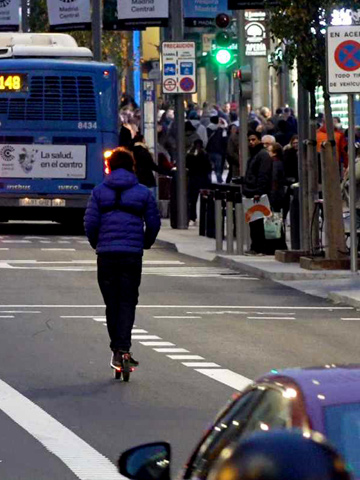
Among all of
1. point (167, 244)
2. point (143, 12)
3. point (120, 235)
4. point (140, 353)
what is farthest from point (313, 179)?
point (143, 12)

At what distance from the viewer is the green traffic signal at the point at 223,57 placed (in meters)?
32.3

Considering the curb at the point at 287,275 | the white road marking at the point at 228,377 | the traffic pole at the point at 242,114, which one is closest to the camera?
the white road marking at the point at 228,377

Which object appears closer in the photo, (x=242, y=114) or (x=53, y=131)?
(x=242, y=114)

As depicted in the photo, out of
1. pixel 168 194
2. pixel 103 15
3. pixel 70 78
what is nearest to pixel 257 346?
pixel 70 78

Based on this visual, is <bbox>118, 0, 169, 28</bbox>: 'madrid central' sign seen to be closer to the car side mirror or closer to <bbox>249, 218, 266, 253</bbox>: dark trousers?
<bbox>249, 218, 266, 253</bbox>: dark trousers

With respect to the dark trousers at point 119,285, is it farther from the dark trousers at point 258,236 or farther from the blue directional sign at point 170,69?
the blue directional sign at point 170,69

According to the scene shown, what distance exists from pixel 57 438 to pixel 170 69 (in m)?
21.6

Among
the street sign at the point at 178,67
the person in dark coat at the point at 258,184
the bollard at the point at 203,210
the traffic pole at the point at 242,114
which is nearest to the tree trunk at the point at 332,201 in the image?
the person in dark coat at the point at 258,184

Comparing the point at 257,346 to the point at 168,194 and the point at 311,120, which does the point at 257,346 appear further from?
the point at 168,194

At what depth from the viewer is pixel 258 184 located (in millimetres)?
25312

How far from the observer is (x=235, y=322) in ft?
55.8

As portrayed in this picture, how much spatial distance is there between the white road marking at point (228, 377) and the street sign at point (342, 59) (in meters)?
8.36

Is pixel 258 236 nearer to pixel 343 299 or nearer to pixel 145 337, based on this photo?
pixel 343 299

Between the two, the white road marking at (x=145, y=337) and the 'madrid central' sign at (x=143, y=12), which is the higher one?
the 'madrid central' sign at (x=143, y=12)
